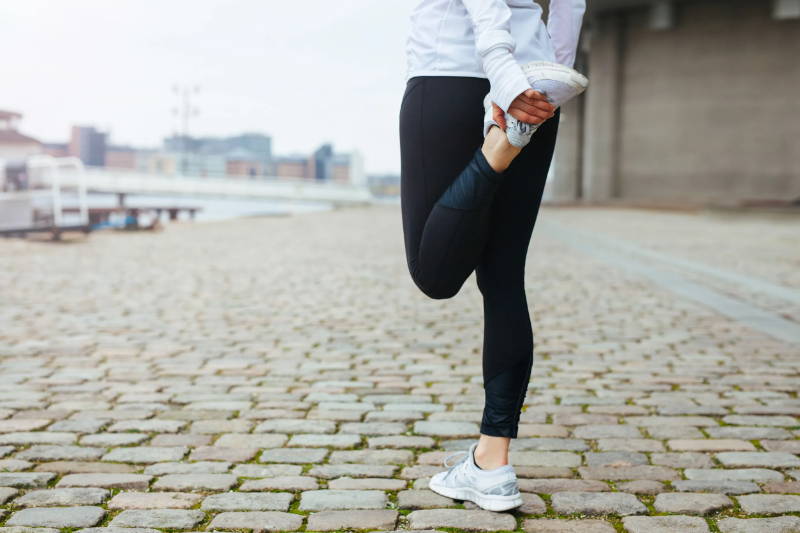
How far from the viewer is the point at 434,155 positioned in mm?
2275

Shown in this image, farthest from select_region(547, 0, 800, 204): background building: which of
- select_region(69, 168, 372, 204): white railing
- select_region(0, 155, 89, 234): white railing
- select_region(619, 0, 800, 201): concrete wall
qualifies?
select_region(0, 155, 89, 234): white railing

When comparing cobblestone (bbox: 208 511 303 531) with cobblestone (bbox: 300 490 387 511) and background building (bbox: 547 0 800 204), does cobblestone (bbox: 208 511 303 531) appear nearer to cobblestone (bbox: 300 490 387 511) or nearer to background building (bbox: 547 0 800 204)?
cobblestone (bbox: 300 490 387 511)

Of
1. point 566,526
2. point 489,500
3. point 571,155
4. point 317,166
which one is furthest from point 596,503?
point 317,166

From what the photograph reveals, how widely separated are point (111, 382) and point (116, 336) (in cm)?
146

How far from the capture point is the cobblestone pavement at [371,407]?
8.30 feet

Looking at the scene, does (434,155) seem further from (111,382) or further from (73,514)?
(111,382)

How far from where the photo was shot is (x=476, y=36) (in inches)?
84.3

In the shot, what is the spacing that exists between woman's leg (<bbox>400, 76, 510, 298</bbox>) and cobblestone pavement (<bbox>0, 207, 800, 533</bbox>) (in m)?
0.70

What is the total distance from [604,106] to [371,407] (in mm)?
31243

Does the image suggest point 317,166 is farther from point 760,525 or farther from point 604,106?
point 760,525

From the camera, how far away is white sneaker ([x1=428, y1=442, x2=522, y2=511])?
2451 mm

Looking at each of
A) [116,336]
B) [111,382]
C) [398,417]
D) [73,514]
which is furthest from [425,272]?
[116,336]

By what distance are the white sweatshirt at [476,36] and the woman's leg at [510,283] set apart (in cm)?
21

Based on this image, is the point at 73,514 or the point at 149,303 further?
the point at 149,303
